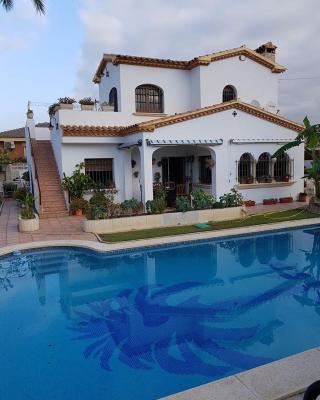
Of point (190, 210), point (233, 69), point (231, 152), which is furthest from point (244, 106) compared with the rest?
point (190, 210)

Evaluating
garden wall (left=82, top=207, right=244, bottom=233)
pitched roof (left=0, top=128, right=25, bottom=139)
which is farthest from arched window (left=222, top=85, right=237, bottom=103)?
pitched roof (left=0, top=128, right=25, bottom=139)

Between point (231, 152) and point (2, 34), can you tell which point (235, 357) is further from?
point (2, 34)

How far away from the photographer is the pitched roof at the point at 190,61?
81.6ft

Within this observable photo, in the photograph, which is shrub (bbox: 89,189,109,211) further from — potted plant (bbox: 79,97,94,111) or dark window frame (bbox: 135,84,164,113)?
dark window frame (bbox: 135,84,164,113)

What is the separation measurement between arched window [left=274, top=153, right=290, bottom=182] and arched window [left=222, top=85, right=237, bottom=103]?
6.35m

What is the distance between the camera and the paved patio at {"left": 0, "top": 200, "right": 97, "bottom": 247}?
16188 mm

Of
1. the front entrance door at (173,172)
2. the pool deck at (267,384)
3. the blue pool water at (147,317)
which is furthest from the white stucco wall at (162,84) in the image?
the pool deck at (267,384)

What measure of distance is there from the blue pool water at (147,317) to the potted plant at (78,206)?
633 cm

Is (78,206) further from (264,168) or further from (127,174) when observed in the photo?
(264,168)

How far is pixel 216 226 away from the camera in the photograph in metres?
18.2

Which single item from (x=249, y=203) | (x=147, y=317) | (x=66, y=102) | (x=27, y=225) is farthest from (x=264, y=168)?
(x=147, y=317)

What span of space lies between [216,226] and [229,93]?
14.1m

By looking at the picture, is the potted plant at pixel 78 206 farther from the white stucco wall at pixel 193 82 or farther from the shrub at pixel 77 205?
the white stucco wall at pixel 193 82

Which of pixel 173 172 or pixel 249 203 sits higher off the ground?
pixel 173 172
